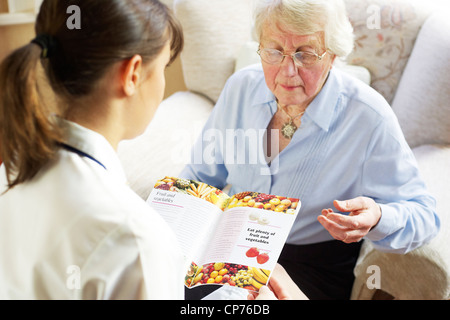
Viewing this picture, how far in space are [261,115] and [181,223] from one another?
0.41 metres

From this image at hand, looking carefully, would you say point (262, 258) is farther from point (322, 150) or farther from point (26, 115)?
point (26, 115)

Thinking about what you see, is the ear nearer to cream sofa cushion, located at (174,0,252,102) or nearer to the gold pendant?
the gold pendant

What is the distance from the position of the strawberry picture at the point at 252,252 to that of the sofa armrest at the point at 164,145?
1.91 ft

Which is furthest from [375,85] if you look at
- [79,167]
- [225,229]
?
[79,167]

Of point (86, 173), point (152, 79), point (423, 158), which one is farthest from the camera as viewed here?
point (423, 158)

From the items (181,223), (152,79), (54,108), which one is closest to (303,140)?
(181,223)

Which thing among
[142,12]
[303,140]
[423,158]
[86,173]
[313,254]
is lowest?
[313,254]

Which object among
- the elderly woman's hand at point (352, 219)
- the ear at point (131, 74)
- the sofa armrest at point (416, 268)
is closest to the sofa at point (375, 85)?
→ the sofa armrest at point (416, 268)

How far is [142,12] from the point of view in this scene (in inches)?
30.2

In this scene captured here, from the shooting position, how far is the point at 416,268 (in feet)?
4.28

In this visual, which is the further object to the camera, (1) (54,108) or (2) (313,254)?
(2) (313,254)

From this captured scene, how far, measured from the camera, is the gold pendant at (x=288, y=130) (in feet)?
4.38

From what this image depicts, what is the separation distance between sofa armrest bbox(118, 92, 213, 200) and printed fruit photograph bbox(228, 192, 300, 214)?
455 millimetres
